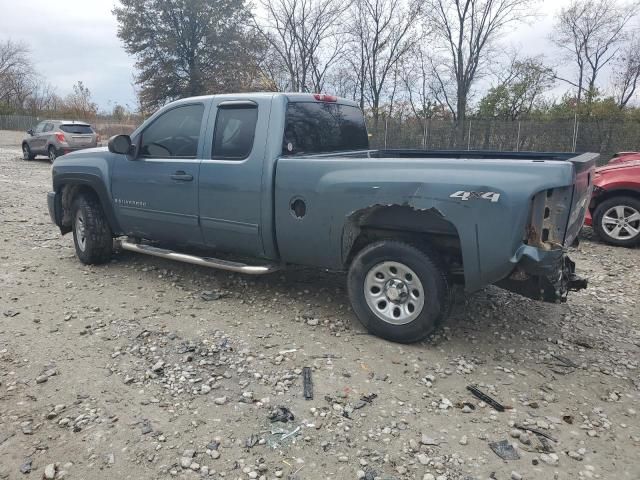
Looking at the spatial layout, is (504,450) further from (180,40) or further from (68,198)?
(180,40)

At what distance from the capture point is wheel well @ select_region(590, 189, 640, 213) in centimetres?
695

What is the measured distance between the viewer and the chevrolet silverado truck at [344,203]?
129 inches

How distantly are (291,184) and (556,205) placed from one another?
202cm

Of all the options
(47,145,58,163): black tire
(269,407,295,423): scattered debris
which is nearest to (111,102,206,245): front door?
(269,407,295,423): scattered debris

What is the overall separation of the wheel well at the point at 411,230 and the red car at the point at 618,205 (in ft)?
15.1

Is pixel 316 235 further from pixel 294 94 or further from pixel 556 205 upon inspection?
pixel 556 205

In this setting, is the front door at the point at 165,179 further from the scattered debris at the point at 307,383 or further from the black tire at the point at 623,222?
the black tire at the point at 623,222

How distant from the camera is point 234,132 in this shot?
4484mm

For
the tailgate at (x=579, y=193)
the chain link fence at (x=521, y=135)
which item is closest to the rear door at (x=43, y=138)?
the chain link fence at (x=521, y=135)

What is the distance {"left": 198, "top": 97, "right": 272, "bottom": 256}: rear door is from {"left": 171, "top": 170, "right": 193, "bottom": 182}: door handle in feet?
0.52

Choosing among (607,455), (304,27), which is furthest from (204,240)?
(304,27)

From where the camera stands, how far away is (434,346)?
380 centimetres

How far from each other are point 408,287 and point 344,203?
82 cm

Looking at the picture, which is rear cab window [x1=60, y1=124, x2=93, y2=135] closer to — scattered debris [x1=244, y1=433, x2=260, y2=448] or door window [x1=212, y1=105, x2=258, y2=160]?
door window [x1=212, y1=105, x2=258, y2=160]
